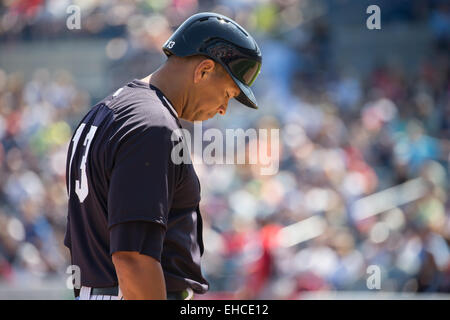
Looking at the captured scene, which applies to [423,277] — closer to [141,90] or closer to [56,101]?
[141,90]

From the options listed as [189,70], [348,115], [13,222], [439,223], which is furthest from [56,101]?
[189,70]

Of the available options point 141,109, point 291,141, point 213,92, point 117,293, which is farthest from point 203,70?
point 291,141

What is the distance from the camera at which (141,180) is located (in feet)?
7.10

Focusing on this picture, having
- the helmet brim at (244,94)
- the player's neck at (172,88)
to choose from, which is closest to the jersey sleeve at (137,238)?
the player's neck at (172,88)

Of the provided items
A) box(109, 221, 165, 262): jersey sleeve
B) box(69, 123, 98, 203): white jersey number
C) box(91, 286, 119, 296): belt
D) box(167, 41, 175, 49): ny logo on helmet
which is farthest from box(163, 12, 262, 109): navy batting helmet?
box(91, 286, 119, 296): belt

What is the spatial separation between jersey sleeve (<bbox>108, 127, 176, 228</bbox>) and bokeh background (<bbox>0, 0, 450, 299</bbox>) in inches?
214

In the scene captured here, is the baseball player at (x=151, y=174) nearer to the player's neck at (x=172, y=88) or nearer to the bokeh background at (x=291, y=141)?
the player's neck at (x=172, y=88)

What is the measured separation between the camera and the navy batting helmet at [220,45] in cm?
248

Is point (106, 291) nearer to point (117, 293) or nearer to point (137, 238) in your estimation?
point (117, 293)

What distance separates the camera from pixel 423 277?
7.59 m

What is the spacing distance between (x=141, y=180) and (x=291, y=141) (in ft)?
27.6

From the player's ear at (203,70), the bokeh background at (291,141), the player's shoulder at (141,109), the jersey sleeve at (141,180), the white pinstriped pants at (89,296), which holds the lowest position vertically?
the white pinstriped pants at (89,296)
